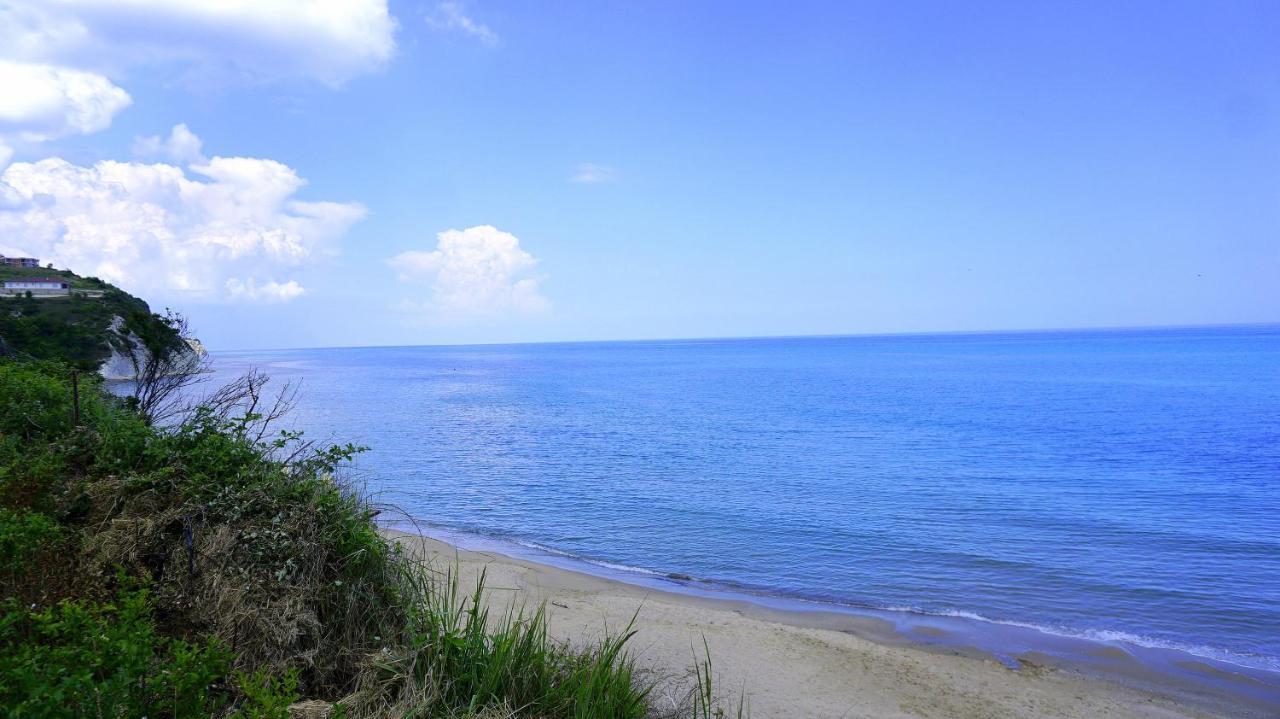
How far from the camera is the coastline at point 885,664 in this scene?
29.7ft

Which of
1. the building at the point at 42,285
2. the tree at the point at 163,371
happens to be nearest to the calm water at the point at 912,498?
the tree at the point at 163,371

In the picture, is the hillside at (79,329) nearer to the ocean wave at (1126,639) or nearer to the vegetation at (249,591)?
the vegetation at (249,591)

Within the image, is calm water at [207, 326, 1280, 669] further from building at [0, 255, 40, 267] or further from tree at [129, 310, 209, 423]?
building at [0, 255, 40, 267]

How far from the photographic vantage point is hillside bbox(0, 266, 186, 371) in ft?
48.9

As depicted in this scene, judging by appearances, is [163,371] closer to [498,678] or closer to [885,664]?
[498,678]

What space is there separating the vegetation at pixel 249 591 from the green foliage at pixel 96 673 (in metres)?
0.03

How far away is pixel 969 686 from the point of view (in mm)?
9586

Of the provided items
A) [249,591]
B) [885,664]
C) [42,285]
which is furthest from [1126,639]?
[42,285]

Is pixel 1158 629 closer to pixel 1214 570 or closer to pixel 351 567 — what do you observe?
pixel 1214 570

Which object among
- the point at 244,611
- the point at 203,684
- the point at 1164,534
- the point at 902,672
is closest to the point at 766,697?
the point at 902,672

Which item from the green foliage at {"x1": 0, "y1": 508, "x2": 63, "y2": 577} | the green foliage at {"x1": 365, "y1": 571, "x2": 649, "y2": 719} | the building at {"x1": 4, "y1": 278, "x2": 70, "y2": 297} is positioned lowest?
the green foliage at {"x1": 365, "y1": 571, "x2": 649, "y2": 719}

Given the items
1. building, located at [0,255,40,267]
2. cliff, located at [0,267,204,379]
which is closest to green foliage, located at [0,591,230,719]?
cliff, located at [0,267,204,379]

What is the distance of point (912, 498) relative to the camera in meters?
22.2

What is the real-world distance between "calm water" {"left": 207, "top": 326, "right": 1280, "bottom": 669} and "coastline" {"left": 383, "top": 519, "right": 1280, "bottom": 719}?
109cm
